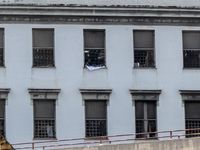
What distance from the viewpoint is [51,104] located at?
4069 cm

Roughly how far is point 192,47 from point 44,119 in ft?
26.9

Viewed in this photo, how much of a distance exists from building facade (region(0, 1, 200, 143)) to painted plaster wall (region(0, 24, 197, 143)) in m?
0.05

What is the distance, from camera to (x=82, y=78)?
40.8 meters

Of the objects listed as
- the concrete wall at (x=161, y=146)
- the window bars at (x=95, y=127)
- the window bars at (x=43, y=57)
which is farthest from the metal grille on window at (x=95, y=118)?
the concrete wall at (x=161, y=146)

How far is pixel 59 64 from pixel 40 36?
169 cm

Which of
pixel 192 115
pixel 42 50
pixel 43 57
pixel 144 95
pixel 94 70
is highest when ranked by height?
pixel 42 50

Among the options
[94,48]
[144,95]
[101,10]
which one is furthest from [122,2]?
[144,95]

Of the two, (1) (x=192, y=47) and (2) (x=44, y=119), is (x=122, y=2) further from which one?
(2) (x=44, y=119)

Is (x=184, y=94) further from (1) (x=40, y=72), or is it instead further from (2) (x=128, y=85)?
(1) (x=40, y=72)

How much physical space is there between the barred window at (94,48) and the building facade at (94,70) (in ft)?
0.16

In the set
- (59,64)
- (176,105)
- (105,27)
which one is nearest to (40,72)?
(59,64)

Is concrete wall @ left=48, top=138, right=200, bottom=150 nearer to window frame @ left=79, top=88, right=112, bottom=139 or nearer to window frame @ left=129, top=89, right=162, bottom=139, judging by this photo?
window frame @ left=79, top=88, right=112, bottom=139

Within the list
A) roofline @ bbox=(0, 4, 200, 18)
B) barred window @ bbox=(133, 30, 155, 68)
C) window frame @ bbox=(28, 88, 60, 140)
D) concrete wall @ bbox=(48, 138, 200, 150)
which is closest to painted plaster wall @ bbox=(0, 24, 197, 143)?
window frame @ bbox=(28, 88, 60, 140)

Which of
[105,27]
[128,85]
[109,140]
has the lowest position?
[109,140]
